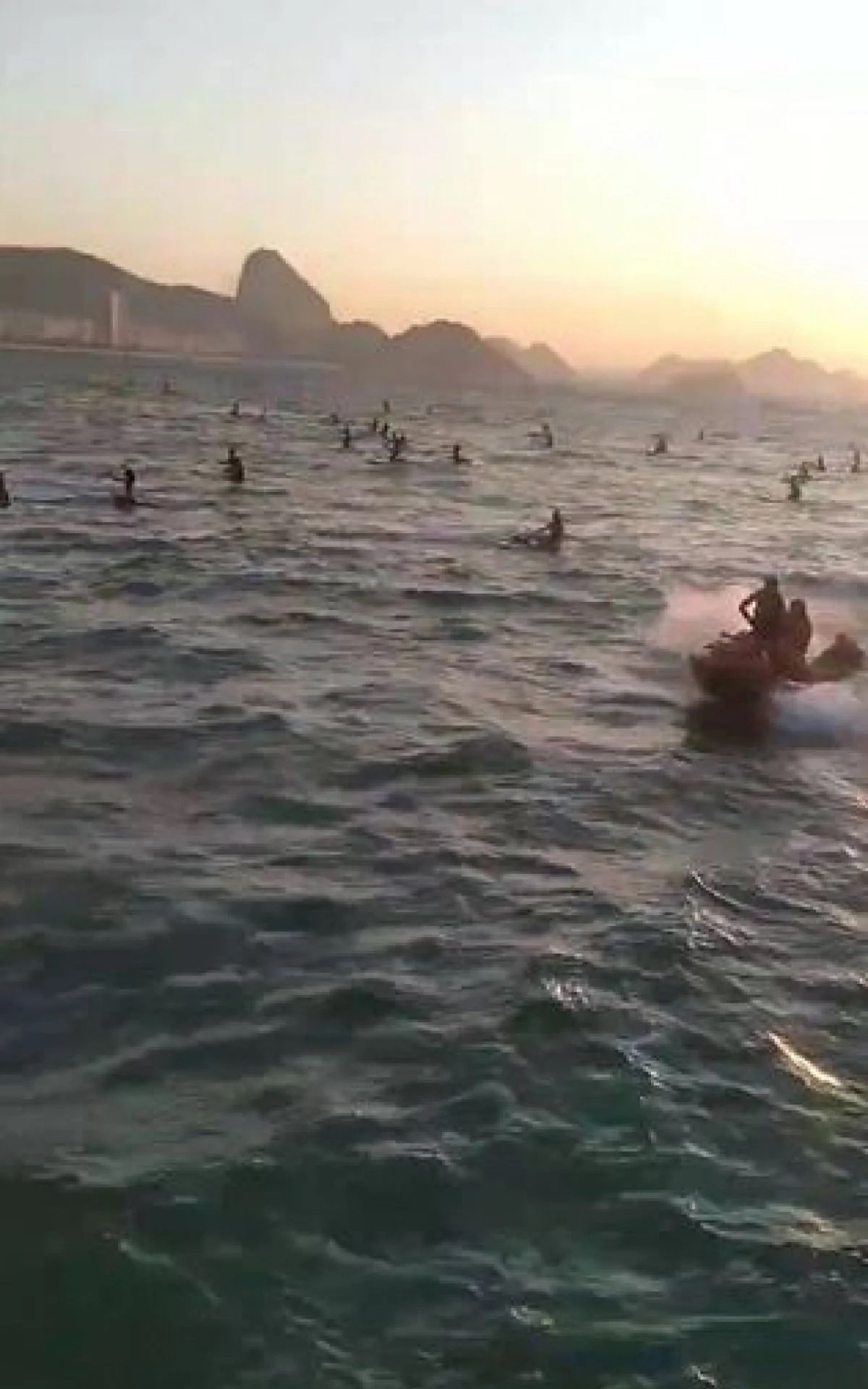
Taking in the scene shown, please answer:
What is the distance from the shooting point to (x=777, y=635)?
84.0 feet

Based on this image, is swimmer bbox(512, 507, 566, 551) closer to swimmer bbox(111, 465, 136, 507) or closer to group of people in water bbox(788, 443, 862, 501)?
swimmer bbox(111, 465, 136, 507)

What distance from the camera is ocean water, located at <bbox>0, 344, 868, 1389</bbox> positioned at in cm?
983

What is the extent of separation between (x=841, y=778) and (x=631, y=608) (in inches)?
593

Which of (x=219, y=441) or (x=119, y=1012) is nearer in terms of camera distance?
(x=119, y=1012)

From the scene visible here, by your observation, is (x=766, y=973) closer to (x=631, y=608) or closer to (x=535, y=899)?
(x=535, y=899)

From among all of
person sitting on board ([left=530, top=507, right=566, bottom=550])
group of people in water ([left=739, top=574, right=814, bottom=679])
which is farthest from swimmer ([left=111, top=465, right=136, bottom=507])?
group of people in water ([left=739, top=574, right=814, bottom=679])

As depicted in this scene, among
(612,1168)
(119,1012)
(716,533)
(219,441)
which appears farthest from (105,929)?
(219,441)

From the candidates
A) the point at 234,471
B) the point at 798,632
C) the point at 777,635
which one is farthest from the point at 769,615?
the point at 234,471

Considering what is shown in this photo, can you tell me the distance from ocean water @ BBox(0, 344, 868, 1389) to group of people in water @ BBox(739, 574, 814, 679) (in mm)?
754

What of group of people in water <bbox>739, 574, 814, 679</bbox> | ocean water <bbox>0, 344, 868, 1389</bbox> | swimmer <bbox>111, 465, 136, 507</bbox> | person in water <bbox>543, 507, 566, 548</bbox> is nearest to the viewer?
ocean water <bbox>0, 344, 868, 1389</bbox>

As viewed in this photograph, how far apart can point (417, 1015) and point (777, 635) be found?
45.5 ft

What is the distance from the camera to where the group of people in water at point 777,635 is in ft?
83.0

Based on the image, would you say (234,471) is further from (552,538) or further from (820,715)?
(820,715)

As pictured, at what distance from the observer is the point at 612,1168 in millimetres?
11445
